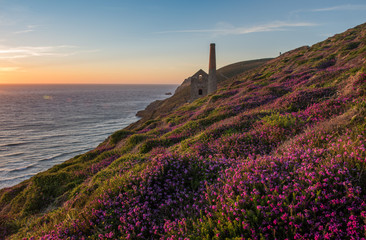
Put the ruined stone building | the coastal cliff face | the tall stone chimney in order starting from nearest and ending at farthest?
the coastal cliff face → the tall stone chimney → the ruined stone building

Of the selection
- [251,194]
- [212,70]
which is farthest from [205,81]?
[251,194]

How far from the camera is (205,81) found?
5278cm

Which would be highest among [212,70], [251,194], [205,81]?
[212,70]

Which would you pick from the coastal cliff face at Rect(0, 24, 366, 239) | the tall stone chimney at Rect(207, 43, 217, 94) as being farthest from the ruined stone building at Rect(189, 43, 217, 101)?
the coastal cliff face at Rect(0, 24, 366, 239)

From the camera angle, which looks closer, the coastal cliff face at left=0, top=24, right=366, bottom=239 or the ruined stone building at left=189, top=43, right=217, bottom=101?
the coastal cliff face at left=0, top=24, right=366, bottom=239

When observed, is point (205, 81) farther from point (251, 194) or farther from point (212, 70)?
point (251, 194)

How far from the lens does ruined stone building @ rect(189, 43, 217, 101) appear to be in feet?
167

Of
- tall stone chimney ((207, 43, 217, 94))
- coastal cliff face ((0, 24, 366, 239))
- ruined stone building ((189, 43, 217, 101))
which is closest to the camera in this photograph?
coastal cliff face ((0, 24, 366, 239))

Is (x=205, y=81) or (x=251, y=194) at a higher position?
(x=205, y=81)

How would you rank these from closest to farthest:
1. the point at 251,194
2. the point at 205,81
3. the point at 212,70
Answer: the point at 251,194
the point at 212,70
the point at 205,81

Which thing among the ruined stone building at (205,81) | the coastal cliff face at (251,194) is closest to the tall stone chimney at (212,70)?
the ruined stone building at (205,81)

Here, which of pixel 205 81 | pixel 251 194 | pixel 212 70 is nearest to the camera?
pixel 251 194

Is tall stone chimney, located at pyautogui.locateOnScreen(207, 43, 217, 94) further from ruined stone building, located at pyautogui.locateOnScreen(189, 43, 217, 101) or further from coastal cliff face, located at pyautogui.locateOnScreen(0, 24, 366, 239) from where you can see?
coastal cliff face, located at pyautogui.locateOnScreen(0, 24, 366, 239)

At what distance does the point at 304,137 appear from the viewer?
19.2ft
